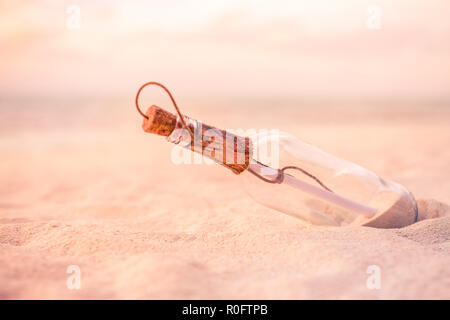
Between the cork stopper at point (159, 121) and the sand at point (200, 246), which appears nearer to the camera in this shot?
the sand at point (200, 246)

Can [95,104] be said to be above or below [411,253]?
above

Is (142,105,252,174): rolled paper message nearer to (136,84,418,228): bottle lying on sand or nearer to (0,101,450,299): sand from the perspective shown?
(136,84,418,228): bottle lying on sand

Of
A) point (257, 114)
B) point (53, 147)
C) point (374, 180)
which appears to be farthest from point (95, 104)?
point (374, 180)

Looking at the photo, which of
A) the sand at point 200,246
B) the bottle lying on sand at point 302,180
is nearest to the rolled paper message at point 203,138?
the bottle lying on sand at point 302,180

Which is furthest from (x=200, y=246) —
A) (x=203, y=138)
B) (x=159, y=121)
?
(x=159, y=121)

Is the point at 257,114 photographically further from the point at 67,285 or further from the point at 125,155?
the point at 67,285

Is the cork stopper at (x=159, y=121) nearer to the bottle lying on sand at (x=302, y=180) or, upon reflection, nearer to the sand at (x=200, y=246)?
the bottle lying on sand at (x=302, y=180)

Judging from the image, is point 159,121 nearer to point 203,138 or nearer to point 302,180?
point 203,138

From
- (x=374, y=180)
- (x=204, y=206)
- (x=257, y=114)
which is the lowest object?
(x=204, y=206)
